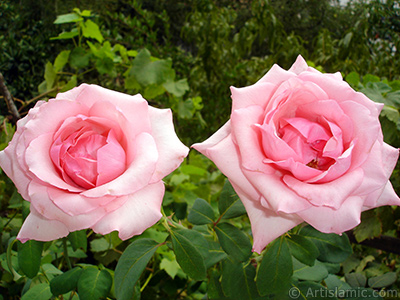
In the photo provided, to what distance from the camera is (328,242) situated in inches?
17.9

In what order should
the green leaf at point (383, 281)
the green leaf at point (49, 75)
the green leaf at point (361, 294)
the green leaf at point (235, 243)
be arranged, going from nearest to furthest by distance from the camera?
the green leaf at point (235, 243)
the green leaf at point (361, 294)
the green leaf at point (383, 281)
the green leaf at point (49, 75)

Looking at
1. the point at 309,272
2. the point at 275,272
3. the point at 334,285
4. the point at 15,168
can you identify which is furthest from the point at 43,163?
the point at 334,285

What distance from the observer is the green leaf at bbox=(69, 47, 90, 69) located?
39.5 inches

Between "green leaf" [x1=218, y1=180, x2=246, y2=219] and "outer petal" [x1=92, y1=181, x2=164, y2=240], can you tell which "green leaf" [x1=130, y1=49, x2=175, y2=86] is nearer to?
"green leaf" [x1=218, y1=180, x2=246, y2=219]

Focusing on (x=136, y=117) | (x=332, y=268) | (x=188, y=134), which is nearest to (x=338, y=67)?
(x=188, y=134)

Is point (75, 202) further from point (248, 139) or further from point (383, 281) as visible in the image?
point (383, 281)

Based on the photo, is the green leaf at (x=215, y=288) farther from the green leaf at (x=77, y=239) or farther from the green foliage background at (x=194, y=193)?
the green leaf at (x=77, y=239)

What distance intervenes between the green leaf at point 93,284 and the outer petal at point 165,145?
0.58 feet

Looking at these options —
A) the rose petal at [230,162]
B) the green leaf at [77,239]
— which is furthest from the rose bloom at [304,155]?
the green leaf at [77,239]

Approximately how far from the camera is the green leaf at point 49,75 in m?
0.92

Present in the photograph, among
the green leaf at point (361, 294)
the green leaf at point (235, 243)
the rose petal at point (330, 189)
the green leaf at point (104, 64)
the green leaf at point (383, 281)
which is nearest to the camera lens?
the rose petal at point (330, 189)

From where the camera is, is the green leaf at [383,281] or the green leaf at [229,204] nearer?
the green leaf at [229,204]

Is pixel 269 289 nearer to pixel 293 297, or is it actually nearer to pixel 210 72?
pixel 293 297

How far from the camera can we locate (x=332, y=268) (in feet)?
1.80
